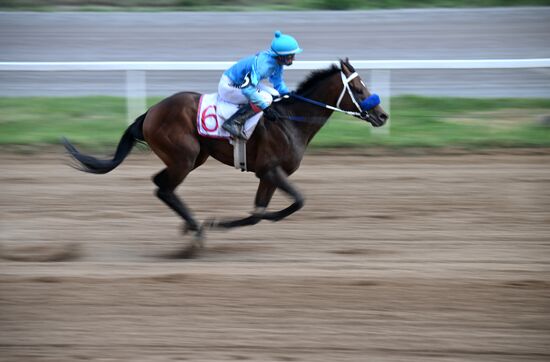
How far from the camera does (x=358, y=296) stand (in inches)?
231

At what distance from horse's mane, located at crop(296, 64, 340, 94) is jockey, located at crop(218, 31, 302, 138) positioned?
209 millimetres

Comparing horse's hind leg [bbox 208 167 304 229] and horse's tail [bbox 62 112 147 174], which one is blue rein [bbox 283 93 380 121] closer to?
horse's hind leg [bbox 208 167 304 229]

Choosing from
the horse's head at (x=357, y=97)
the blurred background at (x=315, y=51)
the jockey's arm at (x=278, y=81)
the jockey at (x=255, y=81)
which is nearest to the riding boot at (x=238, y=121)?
the jockey at (x=255, y=81)

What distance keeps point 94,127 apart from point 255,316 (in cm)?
699

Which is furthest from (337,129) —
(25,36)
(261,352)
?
(25,36)

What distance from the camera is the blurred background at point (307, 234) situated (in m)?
5.19

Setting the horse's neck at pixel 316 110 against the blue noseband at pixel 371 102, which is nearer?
the blue noseband at pixel 371 102

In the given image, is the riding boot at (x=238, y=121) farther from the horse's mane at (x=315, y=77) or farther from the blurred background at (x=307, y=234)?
the blurred background at (x=307, y=234)

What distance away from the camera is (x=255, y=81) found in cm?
700

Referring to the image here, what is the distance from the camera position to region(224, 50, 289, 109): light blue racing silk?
23.0ft

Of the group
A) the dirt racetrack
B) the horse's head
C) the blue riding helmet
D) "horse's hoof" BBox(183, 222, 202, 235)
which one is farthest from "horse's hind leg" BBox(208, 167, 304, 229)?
the blue riding helmet

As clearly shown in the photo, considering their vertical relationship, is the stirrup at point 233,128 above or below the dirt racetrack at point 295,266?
above

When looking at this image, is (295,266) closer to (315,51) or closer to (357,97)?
(357,97)

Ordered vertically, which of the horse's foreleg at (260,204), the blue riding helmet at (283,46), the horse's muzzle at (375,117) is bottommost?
the horse's foreleg at (260,204)
